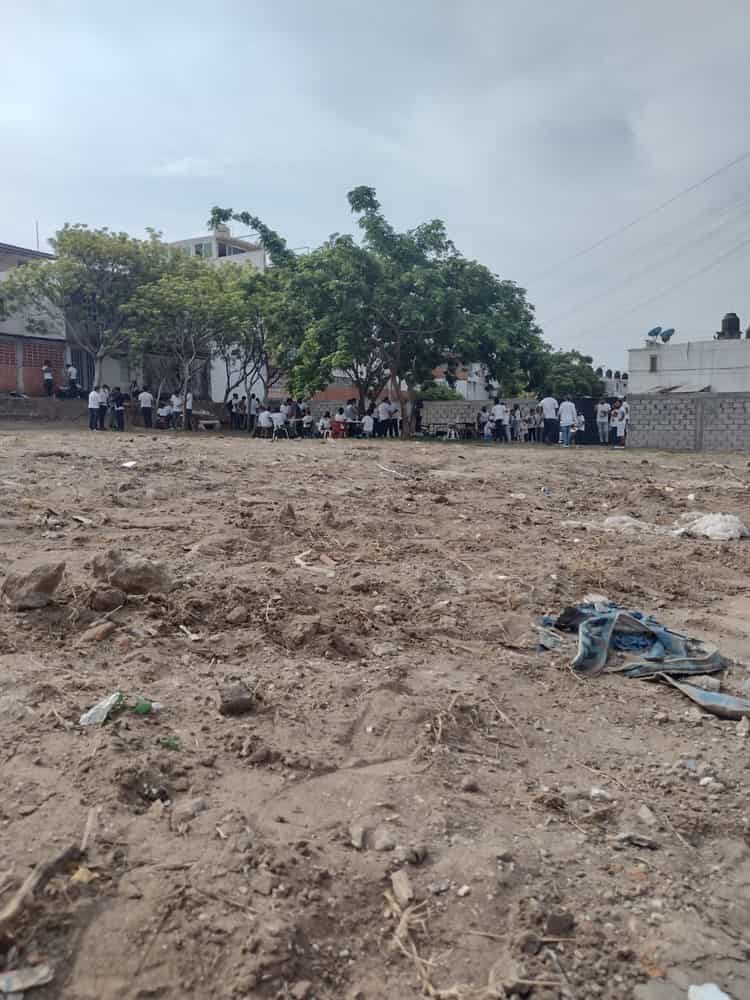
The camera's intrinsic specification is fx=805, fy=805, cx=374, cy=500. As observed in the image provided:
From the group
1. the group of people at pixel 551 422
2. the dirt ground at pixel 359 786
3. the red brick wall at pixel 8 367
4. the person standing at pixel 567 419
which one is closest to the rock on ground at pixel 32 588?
the dirt ground at pixel 359 786

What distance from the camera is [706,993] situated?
1969 mm

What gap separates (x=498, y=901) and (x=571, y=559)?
13.9 ft

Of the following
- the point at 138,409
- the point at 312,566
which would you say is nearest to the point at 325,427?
the point at 138,409

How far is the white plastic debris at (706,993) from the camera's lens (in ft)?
6.43

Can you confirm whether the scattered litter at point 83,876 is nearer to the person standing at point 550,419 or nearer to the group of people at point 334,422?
the group of people at point 334,422

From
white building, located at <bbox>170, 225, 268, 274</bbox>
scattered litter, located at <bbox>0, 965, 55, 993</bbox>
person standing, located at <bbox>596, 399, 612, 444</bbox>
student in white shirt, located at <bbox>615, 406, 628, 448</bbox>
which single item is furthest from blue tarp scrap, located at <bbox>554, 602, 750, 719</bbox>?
white building, located at <bbox>170, 225, 268, 274</bbox>

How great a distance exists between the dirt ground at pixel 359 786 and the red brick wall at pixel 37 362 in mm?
23789

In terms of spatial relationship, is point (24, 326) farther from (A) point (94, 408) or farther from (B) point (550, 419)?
(B) point (550, 419)

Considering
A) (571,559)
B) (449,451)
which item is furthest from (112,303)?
(571,559)

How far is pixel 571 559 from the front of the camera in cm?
623

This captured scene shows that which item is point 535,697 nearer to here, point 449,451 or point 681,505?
point 681,505

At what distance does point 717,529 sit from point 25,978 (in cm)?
692

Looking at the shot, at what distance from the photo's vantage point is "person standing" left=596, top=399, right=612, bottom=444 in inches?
911

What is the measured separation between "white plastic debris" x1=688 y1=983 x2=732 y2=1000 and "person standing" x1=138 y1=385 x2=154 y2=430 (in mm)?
24976
